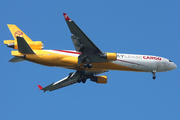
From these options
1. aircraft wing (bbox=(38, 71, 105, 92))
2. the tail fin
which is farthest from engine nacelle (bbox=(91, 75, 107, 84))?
the tail fin

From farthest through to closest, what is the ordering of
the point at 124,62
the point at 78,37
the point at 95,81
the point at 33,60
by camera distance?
the point at 95,81, the point at 124,62, the point at 33,60, the point at 78,37

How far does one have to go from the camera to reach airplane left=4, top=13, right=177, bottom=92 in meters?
31.2

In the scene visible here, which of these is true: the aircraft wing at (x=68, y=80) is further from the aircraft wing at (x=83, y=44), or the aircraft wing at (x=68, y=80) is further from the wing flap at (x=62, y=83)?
the aircraft wing at (x=83, y=44)

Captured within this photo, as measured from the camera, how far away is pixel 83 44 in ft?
102

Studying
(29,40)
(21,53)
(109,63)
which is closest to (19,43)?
(21,53)

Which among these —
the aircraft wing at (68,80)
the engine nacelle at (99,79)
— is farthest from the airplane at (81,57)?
the engine nacelle at (99,79)

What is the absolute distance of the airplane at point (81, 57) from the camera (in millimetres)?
31203

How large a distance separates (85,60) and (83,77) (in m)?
3.46

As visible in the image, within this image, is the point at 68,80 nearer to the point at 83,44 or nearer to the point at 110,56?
the point at 110,56

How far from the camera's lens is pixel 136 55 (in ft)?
116

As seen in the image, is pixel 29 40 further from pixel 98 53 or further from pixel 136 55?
pixel 136 55

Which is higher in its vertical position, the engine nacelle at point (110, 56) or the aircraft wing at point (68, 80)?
the engine nacelle at point (110, 56)

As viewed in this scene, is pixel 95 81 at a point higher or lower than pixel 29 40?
lower

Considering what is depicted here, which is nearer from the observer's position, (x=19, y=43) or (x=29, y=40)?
(x=19, y=43)
